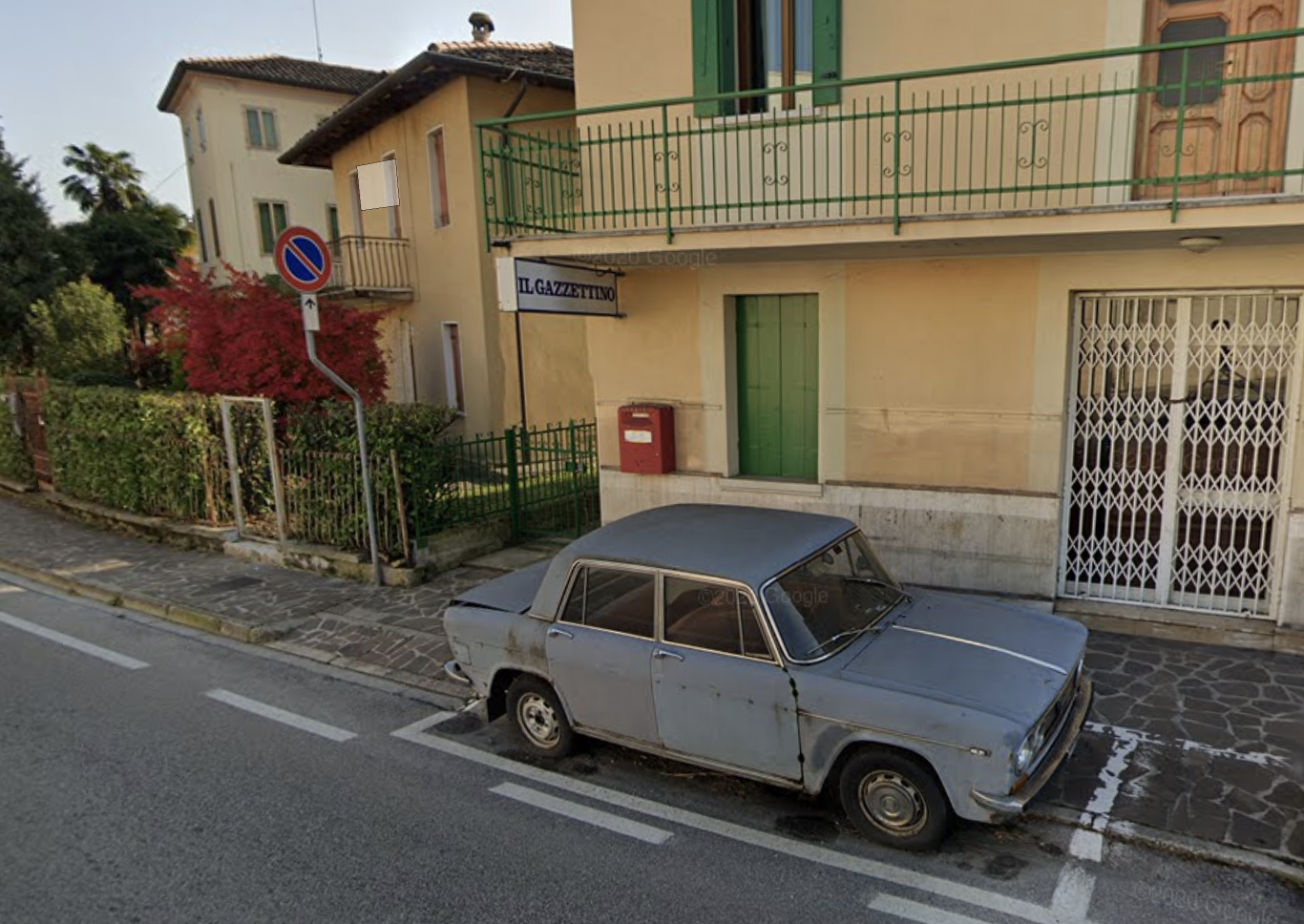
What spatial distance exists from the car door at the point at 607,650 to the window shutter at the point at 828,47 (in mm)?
4749

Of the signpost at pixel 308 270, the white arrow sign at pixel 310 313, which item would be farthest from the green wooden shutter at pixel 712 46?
the white arrow sign at pixel 310 313

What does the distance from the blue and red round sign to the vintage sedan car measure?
4060mm

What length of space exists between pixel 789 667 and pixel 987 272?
429 cm

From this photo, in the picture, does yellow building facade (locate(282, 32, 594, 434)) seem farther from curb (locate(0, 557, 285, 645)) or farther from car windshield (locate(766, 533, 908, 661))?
car windshield (locate(766, 533, 908, 661))

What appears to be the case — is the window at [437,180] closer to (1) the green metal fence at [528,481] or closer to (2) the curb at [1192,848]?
(1) the green metal fence at [528,481]

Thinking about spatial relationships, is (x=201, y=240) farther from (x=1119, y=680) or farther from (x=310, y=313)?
(x=1119, y=680)

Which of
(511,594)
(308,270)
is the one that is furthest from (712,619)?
(308,270)

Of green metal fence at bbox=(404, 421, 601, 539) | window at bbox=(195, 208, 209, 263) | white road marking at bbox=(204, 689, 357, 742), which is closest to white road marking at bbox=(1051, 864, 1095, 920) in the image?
white road marking at bbox=(204, 689, 357, 742)

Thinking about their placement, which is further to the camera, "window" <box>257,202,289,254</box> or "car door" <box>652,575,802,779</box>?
"window" <box>257,202,289,254</box>

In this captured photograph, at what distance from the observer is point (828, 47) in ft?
22.9

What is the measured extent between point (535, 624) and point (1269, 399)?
584 cm

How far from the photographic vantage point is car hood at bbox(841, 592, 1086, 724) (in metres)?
3.90

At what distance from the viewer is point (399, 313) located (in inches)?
685

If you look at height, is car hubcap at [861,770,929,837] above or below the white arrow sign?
below
